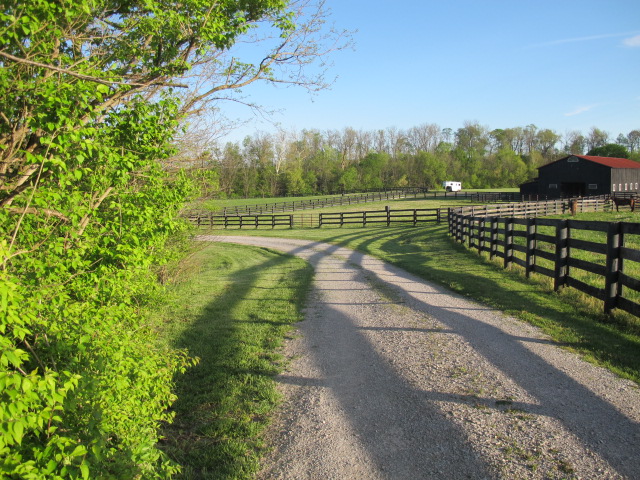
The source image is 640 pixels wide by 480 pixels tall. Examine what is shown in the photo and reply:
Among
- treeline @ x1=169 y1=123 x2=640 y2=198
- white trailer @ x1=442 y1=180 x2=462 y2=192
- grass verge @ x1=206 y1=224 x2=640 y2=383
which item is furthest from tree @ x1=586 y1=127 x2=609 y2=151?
grass verge @ x1=206 y1=224 x2=640 y2=383

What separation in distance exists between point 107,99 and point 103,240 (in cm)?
243

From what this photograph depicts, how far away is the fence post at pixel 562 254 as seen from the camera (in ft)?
26.4

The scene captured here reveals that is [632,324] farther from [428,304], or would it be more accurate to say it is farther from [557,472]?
[557,472]

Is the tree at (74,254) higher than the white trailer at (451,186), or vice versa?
the white trailer at (451,186)

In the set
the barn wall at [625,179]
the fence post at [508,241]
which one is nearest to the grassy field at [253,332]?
the fence post at [508,241]

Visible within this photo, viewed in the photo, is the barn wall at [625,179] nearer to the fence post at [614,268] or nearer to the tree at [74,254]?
the fence post at [614,268]

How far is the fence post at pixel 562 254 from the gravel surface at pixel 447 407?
2219 millimetres

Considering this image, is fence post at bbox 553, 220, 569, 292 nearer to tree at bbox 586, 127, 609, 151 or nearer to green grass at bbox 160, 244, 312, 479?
green grass at bbox 160, 244, 312, 479

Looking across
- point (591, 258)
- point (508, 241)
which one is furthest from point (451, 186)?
point (508, 241)

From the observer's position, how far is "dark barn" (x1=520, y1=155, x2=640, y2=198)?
48.2 meters

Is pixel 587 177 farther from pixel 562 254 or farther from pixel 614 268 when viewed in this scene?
pixel 614 268

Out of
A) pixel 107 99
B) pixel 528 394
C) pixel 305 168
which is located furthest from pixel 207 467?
pixel 305 168

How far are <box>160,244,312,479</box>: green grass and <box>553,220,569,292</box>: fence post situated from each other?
4841mm

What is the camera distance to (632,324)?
598 centimetres
